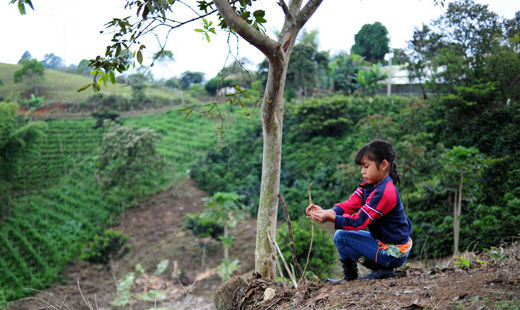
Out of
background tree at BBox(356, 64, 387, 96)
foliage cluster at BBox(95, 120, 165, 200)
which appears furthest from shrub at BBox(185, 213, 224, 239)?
background tree at BBox(356, 64, 387, 96)

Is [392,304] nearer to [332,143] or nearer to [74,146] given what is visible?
[332,143]

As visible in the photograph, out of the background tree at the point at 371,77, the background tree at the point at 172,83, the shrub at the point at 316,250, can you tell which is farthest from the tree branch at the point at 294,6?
the background tree at the point at 172,83

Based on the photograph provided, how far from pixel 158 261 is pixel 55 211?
14.6 ft

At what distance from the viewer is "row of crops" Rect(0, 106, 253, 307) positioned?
31.6 feet

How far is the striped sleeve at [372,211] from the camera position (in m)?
2.07

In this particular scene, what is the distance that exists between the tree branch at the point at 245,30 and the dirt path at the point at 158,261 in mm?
5901

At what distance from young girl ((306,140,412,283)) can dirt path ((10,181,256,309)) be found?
5449 mm

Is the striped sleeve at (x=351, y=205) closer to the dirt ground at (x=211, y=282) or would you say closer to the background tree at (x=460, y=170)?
the dirt ground at (x=211, y=282)

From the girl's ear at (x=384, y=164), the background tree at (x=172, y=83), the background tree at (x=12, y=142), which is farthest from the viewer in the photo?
the background tree at (x=172, y=83)

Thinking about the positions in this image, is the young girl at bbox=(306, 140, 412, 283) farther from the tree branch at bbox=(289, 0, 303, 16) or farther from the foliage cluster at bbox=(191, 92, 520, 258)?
the tree branch at bbox=(289, 0, 303, 16)

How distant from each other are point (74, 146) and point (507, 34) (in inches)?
519

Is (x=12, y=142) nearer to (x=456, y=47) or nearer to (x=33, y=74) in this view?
(x=33, y=74)

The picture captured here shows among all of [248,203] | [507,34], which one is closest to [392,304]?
[507,34]

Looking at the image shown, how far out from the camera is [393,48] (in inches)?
461
